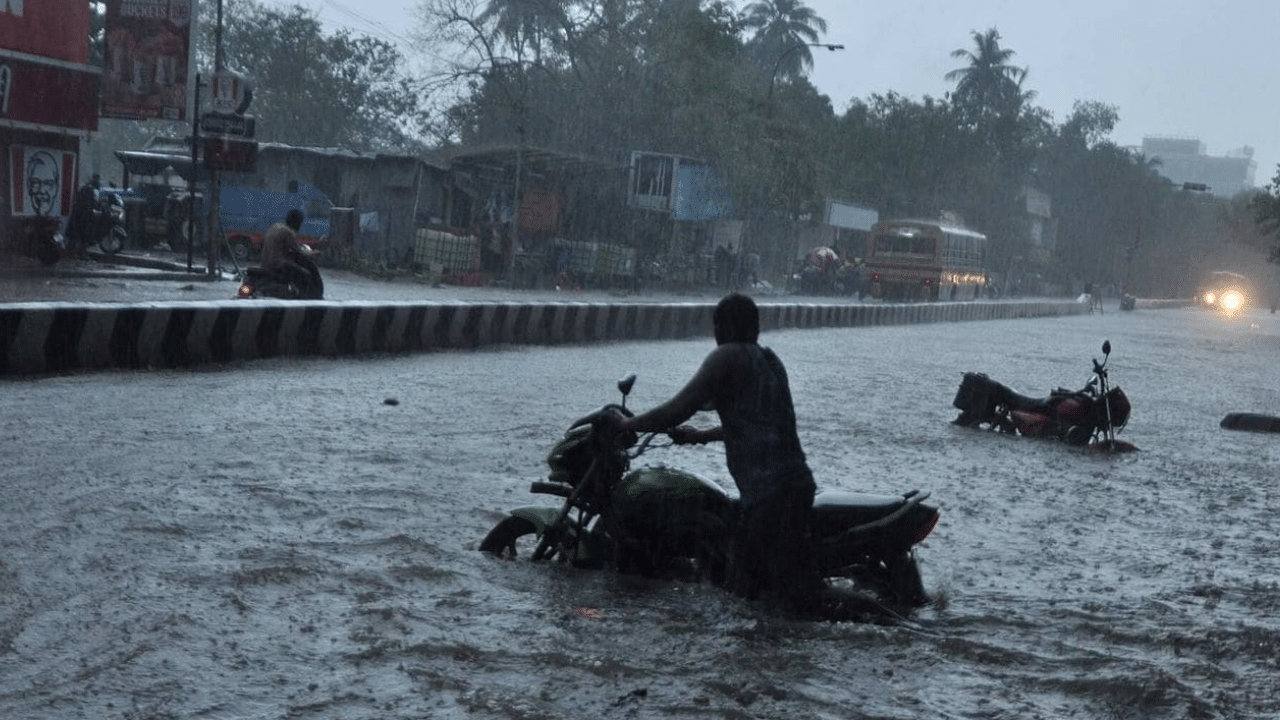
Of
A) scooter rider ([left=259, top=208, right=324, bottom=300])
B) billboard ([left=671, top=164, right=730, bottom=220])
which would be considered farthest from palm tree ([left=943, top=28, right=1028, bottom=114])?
scooter rider ([left=259, top=208, right=324, bottom=300])

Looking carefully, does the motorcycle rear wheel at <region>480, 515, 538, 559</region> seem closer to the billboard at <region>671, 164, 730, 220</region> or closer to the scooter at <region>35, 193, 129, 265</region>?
the scooter at <region>35, 193, 129, 265</region>

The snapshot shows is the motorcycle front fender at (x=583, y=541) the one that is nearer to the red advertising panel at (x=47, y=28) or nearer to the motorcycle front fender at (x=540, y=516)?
the motorcycle front fender at (x=540, y=516)

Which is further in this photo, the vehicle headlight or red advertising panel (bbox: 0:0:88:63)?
the vehicle headlight

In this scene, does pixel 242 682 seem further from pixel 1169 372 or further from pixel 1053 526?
pixel 1169 372

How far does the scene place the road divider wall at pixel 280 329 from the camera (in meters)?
12.8

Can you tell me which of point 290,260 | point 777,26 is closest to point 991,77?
point 777,26

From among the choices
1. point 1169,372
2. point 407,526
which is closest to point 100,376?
point 407,526

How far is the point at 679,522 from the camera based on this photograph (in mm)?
6039

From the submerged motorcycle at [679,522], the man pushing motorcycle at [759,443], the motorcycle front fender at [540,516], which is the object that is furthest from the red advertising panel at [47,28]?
the man pushing motorcycle at [759,443]

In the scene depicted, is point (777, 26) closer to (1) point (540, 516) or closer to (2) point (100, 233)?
(2) point (100, 233)

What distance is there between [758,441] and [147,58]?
2475cm

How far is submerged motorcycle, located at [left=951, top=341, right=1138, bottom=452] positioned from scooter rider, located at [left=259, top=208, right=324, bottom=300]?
24.4ft

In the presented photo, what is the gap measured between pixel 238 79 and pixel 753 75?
34.2 m

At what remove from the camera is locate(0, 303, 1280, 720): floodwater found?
4.83m
